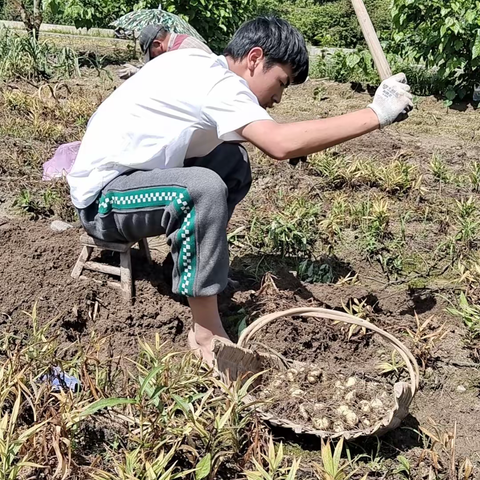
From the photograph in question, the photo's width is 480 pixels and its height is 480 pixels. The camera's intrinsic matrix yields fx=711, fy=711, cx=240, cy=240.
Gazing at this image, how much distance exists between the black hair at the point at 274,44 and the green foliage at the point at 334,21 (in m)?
7.37

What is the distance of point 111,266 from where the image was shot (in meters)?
2.94

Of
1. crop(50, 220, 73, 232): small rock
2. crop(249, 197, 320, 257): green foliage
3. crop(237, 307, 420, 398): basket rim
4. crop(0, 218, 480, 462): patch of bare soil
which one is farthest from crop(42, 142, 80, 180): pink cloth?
crop(237, 307, 420, 398): basket rim

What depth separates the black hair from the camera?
257cm

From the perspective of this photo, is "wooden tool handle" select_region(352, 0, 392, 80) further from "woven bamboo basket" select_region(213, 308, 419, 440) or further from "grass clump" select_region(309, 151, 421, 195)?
"grass clump" select_region(309, 151, 421, 195)

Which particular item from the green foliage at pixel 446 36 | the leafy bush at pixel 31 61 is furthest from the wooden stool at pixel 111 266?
the green foliage at pixel 446 36

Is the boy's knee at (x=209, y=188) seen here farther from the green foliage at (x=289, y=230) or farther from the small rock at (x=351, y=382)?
the green foliage at (x=289, y=230)

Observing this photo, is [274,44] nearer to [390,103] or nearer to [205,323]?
[390,103]

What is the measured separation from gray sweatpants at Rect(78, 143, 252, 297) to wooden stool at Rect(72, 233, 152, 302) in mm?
129

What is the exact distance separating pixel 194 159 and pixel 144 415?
122 cm

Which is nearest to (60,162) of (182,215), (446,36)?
(182,215)

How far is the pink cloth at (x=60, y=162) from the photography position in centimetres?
426

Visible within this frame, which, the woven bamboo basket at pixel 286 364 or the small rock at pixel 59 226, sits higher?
the woven bamboo basket at pixel 286 364

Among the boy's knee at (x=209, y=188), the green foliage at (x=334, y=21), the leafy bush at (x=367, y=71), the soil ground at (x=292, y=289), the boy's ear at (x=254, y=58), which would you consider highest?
the boy's ear at (x=254, y=58)

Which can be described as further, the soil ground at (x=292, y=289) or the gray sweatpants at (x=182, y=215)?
the soil ground at (x=292, y=289)
